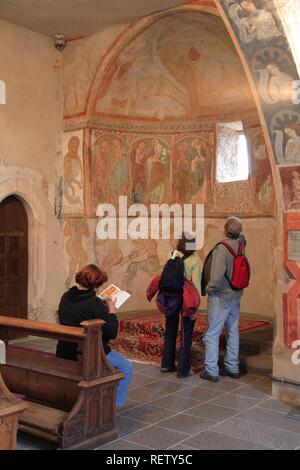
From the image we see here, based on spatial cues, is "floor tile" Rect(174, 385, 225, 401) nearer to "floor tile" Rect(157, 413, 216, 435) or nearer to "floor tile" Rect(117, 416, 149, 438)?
"floor tile" Rect(157, 413, 216, 435)

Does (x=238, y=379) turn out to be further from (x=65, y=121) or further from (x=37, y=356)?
(x=65, y=121)

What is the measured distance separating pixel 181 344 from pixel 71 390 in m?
2.38

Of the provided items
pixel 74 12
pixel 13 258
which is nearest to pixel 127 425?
pixel 13 258

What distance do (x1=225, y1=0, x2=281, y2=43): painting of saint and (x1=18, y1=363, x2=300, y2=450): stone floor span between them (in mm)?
3760

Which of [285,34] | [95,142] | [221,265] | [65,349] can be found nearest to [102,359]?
[65,349]

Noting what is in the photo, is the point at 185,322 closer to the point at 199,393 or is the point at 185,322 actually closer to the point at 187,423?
the point at 199,393

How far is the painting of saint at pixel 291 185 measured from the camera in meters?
6.18

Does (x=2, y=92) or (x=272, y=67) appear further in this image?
(x=2, y=92)

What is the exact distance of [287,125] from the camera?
6152 mm

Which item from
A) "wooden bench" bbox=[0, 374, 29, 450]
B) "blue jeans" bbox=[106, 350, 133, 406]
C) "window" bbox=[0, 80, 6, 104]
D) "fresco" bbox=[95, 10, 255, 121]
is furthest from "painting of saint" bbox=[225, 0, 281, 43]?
"window" bbox=[0, 80, 6, 104]

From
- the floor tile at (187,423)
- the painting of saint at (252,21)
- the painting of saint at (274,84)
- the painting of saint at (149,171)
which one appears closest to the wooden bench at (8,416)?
the floor tile at (187,423)

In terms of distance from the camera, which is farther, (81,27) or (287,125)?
(81,27)

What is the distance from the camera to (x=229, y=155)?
10.8m

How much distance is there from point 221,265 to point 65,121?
4.86m
